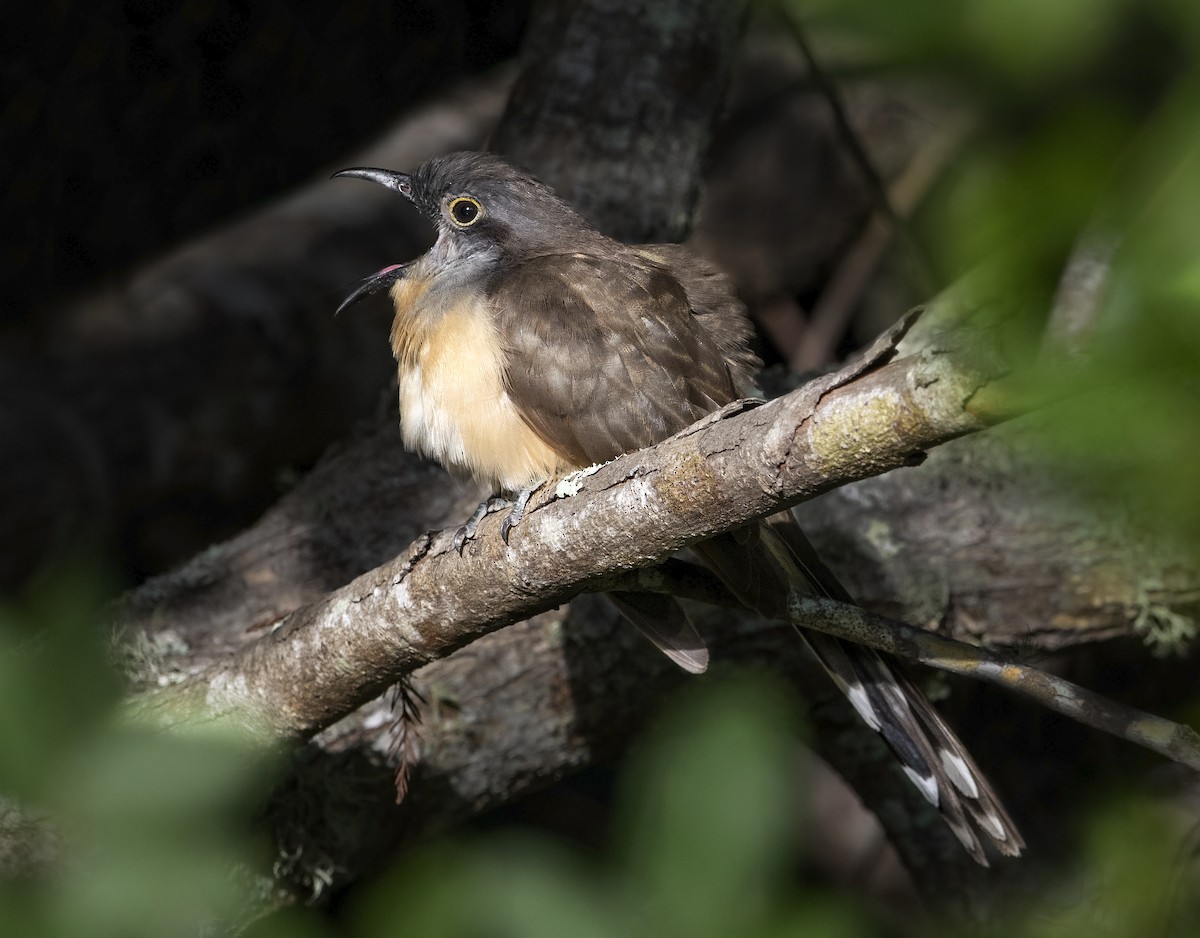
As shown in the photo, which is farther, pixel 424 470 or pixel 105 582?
pixel 424 470

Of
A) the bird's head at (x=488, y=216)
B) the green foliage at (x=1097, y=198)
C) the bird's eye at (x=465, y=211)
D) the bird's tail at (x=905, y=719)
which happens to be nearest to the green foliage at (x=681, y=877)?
the green foliage at (x=1097, y=198)

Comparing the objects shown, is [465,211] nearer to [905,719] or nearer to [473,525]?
[473,525]

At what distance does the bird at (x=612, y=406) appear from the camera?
2.73 metres

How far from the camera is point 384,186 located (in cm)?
366

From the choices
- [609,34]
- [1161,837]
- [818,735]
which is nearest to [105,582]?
[1161,837]

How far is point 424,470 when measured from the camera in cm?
387

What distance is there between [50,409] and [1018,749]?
13.5 feet

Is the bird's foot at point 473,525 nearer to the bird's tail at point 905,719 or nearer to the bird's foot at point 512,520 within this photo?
the bird's foot at point 512,520

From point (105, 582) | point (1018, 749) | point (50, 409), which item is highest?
point (105, 582)

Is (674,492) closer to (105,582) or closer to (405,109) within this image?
(105,582)

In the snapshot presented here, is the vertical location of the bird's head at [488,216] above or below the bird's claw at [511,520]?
above

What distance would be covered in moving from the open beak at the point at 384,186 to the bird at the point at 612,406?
397 millimetres

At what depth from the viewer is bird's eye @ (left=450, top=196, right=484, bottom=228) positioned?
11.4ft

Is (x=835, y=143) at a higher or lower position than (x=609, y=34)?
lower
